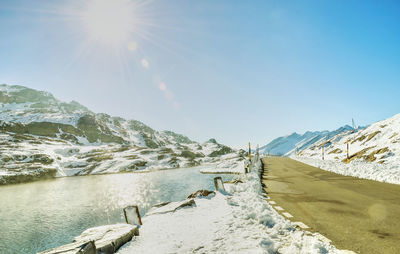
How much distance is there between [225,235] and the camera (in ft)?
20.9

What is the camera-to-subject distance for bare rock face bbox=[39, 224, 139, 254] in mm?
5336

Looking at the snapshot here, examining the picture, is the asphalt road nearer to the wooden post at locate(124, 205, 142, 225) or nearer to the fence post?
the fence post

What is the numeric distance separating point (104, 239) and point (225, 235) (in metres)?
3.79

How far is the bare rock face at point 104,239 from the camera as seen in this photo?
534 centimetres

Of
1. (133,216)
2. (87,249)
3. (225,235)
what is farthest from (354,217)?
(133,216)

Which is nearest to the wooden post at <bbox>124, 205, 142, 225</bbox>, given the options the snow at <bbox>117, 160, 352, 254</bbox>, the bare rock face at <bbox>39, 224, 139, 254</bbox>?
the snow at <bbox>117, 160, 352, 254</bbox>

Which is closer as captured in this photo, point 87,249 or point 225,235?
point 87,249

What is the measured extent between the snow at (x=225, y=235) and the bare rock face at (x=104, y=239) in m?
0.24

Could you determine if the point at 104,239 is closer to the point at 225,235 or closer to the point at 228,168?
the point at 225,235

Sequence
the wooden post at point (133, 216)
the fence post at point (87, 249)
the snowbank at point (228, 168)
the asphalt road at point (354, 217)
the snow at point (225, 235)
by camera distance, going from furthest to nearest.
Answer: the snowbank at point (228, 168) → the wooden post at point (133, 216) → the asphalt road at point (354, 217) → the snow at point (225, 235) → the fence post at point (87, 249)

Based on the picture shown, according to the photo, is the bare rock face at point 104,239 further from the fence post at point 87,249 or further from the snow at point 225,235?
the snow at point 225,235

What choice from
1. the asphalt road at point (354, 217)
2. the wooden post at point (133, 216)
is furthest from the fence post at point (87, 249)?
the asphalt road at point (354, 217)

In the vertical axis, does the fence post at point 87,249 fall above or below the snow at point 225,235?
above

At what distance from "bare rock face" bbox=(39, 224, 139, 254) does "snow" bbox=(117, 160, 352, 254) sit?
0.24 m
